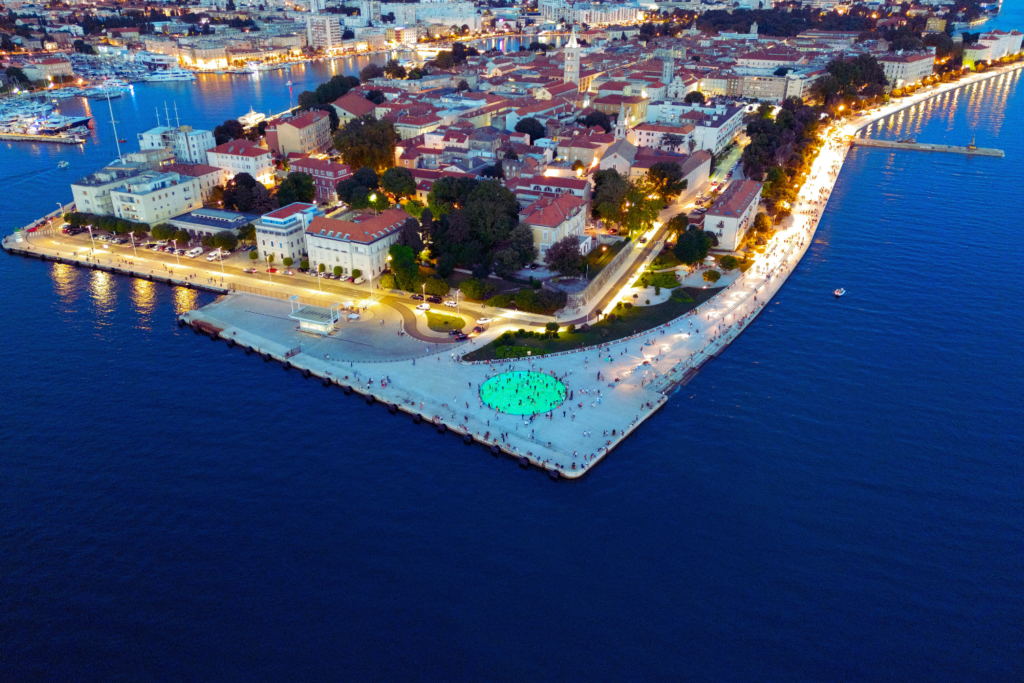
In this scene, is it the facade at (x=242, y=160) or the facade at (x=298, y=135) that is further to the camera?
the facade at (x=298, y=135)

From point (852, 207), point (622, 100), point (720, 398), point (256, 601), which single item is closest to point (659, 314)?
point (720, 398)

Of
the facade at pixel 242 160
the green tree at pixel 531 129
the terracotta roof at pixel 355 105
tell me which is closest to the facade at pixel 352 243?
the facade at pixel 242 160

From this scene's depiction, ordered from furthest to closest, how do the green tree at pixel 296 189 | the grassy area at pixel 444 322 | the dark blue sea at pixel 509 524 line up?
the green tree at pixel 296 189, the grassy area at pixel 444 322, the dark blue sea at pixel 509 524

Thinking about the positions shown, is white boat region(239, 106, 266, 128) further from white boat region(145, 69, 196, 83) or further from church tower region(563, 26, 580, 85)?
white boat region(145, 69, 196, 83)

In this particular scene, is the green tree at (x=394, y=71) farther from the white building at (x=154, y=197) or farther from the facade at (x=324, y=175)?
the white building at (x=154, y=197)

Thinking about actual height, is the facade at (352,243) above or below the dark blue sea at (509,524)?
above

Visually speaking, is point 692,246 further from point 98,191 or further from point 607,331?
point 98,191

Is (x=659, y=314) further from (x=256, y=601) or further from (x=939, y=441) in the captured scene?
(x=256, y=601)
